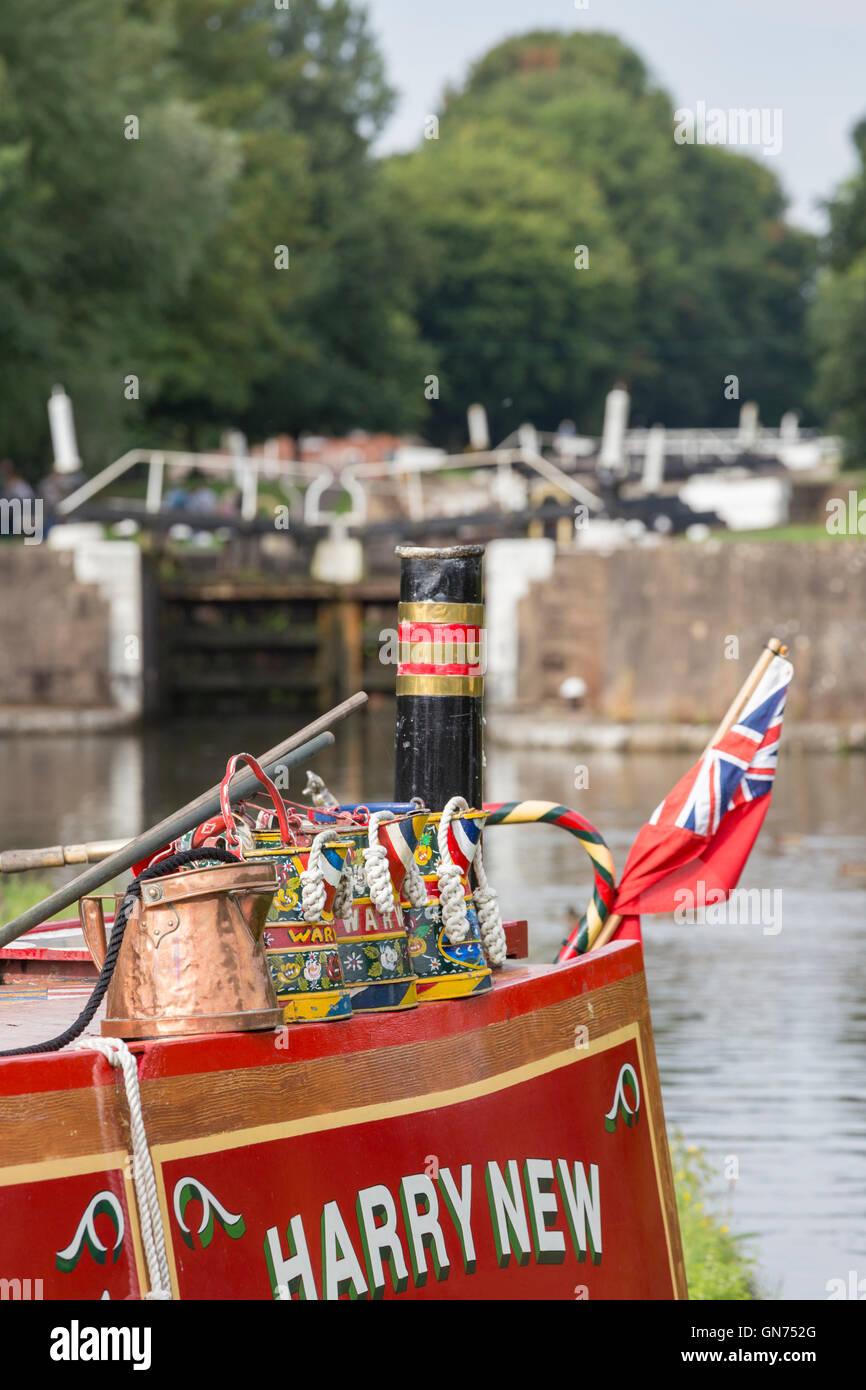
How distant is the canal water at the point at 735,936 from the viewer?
845cm

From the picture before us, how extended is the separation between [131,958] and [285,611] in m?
28.4

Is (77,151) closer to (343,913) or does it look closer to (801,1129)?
(801,1129)

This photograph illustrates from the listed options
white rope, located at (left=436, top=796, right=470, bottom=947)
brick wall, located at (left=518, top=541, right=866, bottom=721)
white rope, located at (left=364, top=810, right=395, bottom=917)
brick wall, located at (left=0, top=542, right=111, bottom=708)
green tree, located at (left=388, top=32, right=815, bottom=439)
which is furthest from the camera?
green tree, located at (left=388, top=32, right=815, bottom=439)

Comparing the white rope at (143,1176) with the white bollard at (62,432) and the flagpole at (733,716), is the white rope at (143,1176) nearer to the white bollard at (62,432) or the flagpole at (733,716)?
the flagpole at (733,716)

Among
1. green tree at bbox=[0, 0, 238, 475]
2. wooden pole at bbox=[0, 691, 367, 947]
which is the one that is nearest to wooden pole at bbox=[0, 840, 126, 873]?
wooden pole at bbox=[0, 691, 367, 947]

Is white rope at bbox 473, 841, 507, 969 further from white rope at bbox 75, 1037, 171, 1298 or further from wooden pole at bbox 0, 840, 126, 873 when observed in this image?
white rope at bbox 75, 1037, 171, 1298

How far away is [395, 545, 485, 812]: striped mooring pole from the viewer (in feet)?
17.8

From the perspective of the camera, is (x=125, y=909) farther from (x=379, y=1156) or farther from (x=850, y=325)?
(x=850, y=325)

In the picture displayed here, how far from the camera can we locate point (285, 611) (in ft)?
107

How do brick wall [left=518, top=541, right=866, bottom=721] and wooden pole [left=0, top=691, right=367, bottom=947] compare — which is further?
brick wall [left=518, top=541, right=866, bottom=721]

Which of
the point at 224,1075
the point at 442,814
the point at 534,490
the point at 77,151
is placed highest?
the point at 77,151

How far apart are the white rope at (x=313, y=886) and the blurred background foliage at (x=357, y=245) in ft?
78.5

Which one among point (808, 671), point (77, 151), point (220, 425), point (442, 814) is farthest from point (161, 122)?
point (442, 814)

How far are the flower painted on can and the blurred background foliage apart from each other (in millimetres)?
23701
